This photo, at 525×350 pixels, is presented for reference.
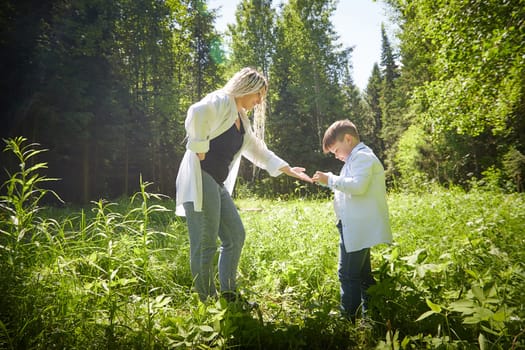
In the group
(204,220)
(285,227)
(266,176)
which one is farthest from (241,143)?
(266,176)

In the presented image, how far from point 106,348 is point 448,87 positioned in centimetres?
859

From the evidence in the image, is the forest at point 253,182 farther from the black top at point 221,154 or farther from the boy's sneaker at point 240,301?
the black top at point 221,154

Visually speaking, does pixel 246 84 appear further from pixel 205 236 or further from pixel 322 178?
pixel 205 236

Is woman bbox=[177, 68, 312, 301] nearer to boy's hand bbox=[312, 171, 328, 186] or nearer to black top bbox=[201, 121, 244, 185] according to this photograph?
black top bbox=[201, 121, 244, 185]

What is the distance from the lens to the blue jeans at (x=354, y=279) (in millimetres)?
2164

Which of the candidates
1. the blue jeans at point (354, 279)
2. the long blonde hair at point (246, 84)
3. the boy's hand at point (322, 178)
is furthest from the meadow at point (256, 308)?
the long blonde hair at point (246, 84)

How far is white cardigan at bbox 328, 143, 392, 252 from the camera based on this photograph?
2.08m

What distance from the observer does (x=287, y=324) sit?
6.61ft

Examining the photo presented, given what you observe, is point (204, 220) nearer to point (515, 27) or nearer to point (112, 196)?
point (515, 27)

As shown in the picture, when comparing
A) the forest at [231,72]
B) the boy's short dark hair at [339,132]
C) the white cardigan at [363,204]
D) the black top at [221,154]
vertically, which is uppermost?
the forest at [231,72]

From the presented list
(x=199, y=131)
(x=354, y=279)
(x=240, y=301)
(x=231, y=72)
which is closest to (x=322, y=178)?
(x=354, y=279)

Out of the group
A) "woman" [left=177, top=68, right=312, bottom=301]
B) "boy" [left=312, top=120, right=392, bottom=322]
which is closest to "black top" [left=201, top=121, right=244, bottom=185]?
"woman" [left=177, top=68, right=312, bottom=301]

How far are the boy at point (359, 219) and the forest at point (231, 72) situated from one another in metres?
1.07

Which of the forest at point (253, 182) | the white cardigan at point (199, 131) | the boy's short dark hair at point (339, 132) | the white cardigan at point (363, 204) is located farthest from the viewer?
the boy's short dark hair at point (339, 132)
